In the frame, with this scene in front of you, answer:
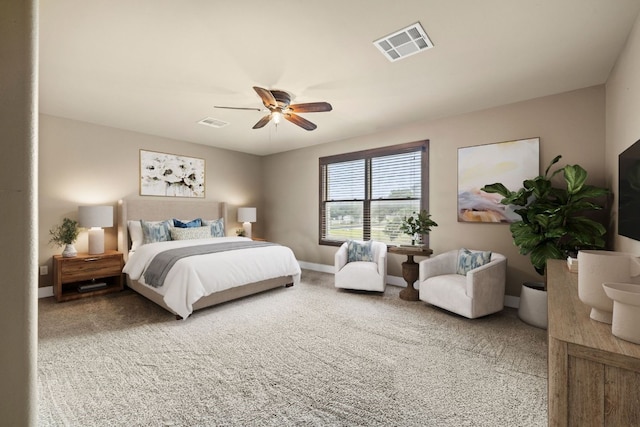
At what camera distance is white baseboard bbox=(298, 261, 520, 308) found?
360 centimetres

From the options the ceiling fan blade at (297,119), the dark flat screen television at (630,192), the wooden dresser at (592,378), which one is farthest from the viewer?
the ceiling fan blade at (297,119)

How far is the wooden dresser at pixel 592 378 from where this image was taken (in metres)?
0.89

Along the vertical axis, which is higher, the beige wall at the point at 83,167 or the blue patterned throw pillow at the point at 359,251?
the beige wall at the point at 83,167

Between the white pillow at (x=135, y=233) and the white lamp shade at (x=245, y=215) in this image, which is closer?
the white pillow at (x=135, y=233)

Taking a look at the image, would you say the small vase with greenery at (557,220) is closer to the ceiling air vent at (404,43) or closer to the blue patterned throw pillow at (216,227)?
the ceiling air vent at (404,43)

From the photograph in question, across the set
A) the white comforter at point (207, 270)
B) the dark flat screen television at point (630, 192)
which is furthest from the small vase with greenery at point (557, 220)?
the white comforter at point (207, 270)

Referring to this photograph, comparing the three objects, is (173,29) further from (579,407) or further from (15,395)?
(579,407)

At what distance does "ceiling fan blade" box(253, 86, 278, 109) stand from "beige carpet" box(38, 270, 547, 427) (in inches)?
95.3

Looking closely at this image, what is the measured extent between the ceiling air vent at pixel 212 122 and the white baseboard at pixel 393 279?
3.22 m

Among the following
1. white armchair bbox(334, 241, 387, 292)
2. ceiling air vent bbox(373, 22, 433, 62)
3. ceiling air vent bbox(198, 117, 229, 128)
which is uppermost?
ceiling air vent bbox(198, 117, 229, 128)

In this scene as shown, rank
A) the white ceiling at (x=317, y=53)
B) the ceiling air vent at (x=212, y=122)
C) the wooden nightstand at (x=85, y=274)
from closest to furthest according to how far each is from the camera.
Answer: the white ceiling at (x=317, y=53) < the wooden nightstand at (x=85, y=274) < the ceiling air vent at (x=212, y=122)

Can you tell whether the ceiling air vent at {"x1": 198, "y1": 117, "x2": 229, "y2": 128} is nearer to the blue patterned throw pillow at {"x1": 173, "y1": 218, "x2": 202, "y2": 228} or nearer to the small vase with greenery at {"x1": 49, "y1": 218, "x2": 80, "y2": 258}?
the blue patterned throw pillow at {"x1": 173, "y1": 218, "x2": 202, "y2": 228}

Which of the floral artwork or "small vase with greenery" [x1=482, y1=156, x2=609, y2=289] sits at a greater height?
the floral artwork

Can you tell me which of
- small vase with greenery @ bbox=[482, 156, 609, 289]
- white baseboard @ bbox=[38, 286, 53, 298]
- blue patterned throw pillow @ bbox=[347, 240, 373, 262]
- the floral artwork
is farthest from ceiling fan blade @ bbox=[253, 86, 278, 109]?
white baseboard @ bbox=[38, 286, 53, 298]
